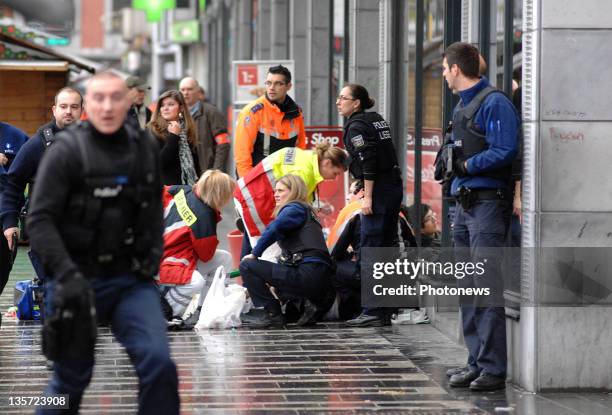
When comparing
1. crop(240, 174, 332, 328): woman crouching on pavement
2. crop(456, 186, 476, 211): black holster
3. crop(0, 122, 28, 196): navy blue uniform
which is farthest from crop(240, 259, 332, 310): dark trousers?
crop(456, 186, 476, 211): black holster

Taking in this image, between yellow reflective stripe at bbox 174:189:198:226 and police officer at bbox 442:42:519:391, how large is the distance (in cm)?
314

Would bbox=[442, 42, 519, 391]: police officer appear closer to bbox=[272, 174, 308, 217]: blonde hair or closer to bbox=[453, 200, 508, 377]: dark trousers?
bbox=[453, 200, 508, 377]: dark trousers

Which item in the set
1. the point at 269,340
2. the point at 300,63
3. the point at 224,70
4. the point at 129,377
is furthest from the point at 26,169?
the point at 224,70

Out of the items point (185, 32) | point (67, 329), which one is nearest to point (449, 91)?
point (67, 329)

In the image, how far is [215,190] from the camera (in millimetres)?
10758

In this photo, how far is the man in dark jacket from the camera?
14.9 m

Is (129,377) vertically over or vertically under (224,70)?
under

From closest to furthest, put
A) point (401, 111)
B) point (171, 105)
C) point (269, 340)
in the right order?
point (269, 340) → point (171, 105) → point (401, 111)

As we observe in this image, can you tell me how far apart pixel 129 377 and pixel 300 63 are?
1240 centimetres

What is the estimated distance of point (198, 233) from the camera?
10820 mm

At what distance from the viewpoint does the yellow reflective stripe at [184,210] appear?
1078 centimetres

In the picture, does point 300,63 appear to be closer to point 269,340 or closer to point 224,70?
point 269,340

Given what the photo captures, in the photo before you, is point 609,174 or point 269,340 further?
point 269,340

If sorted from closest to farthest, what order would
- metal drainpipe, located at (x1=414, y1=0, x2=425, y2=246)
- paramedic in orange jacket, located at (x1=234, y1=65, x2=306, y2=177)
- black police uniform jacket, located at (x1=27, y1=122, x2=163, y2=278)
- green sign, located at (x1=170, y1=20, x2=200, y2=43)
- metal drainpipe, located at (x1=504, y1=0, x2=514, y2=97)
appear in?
black police uniform jacket, located at (x1=27, y1=122, x2=163, y2=278), metal drainpipe, located at (x1=504, y1=0, x2=514, y2=97), paramedic in orange jacket, located at (x1=234, y1=65, x2=306, y2=177), metal drainpipe, located at (x1=414, y1=0, x2=425, y2=246), green sign, located at (x1=170, y1=20, x2=200, y2=43)
